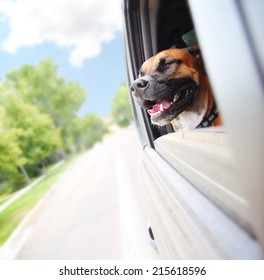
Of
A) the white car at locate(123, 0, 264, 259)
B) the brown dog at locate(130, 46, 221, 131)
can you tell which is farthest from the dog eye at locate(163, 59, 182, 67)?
the white car at locate(123, 0, 264, 259)

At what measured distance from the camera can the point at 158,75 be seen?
6.36 ft

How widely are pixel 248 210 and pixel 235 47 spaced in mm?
310

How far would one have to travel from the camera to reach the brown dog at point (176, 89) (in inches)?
72.2

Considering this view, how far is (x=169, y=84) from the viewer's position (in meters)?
1.90

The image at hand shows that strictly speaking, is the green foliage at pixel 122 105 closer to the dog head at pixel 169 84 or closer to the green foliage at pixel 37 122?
the green foliage at pixel 37 122

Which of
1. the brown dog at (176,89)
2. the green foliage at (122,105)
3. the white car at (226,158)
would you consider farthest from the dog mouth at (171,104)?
the green foliage at (122,105)

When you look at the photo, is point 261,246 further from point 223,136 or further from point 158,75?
point 158,75

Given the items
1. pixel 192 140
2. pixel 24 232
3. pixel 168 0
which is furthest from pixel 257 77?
pixel 24 232

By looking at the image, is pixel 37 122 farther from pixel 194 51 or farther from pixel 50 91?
pixel 194 51

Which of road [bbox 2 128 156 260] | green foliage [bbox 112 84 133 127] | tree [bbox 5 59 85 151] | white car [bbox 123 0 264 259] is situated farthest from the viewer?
tree [bbox 5 59 85 151]

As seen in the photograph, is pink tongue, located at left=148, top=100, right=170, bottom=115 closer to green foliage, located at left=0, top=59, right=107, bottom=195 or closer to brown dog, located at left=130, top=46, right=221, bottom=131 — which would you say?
brown dog, located at left=130, top=46, right=221, bottom=131

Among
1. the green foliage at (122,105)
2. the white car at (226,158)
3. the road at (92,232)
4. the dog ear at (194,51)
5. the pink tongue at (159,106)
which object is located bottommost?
the road at (92,232)

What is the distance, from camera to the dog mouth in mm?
1859

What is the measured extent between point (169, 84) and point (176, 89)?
0.20 feet
